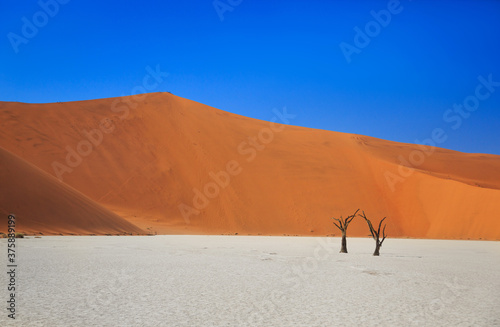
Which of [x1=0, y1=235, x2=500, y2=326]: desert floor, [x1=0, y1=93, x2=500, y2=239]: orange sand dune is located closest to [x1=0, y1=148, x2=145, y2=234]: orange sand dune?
[x1=0, y1=93, x2=500, y2=239]: orange sand dune

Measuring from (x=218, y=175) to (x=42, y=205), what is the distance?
20110mm

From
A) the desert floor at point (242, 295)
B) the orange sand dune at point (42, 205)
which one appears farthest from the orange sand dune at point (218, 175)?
the desert floor at point (242, 295)

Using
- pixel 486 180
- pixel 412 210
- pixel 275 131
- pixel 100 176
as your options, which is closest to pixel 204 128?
pixel 275 131

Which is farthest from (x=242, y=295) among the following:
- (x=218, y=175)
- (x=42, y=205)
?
(x=218, y=175)

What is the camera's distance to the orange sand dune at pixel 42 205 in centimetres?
2183

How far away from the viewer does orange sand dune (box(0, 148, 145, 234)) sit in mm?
21828

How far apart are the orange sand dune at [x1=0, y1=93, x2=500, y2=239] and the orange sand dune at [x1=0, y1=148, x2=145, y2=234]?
6725 mm

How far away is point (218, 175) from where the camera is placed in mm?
41688

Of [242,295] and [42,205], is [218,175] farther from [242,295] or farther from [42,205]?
[242,295]

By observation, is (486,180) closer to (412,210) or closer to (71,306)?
(412,210)

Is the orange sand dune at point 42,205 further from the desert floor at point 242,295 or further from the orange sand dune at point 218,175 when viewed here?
the desert floor at point 242,295

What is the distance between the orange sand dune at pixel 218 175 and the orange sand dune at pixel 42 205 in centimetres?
672

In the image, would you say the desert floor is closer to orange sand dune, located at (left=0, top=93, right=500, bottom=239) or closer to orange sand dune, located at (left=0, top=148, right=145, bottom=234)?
orange sand dune, located at (left=0, top=148, right=145, bottom=234)

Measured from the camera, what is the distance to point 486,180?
198 ft
